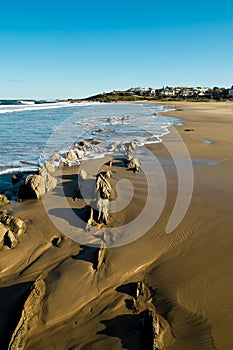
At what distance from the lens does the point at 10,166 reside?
7.78m

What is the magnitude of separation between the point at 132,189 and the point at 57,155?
4372 millimetres

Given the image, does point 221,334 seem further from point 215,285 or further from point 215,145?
point 215,145

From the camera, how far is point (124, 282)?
301cm

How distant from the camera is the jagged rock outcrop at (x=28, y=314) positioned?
7.42 ft

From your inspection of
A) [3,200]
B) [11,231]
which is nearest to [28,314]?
[11,231]

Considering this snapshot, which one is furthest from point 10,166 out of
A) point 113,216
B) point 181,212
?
point 181,212

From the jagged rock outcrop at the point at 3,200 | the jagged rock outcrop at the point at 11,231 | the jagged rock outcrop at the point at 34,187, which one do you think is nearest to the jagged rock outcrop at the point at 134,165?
the jagged rock outcrop at the point at 34,187

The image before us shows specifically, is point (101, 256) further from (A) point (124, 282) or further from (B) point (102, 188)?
(B) point (102, 188)

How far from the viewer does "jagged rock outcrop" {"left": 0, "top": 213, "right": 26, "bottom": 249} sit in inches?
140

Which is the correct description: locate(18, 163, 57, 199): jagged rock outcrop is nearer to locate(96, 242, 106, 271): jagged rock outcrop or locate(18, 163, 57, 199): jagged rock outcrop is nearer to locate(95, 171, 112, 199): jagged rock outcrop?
locate(95, 171, 112, 199): jagged rock outcrop

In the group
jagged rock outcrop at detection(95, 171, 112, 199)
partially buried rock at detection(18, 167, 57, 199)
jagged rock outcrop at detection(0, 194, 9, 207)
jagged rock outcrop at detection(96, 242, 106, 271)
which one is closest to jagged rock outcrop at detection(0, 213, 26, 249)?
jagged rock outcrop at detection(0, 194, 9, 207)

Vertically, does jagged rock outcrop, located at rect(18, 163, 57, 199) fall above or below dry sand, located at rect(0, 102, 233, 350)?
above

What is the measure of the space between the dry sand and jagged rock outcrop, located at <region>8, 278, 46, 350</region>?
5cm

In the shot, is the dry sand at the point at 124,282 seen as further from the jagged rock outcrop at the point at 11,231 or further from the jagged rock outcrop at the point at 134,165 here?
the jagged rock outcrop at the point at 134,165
